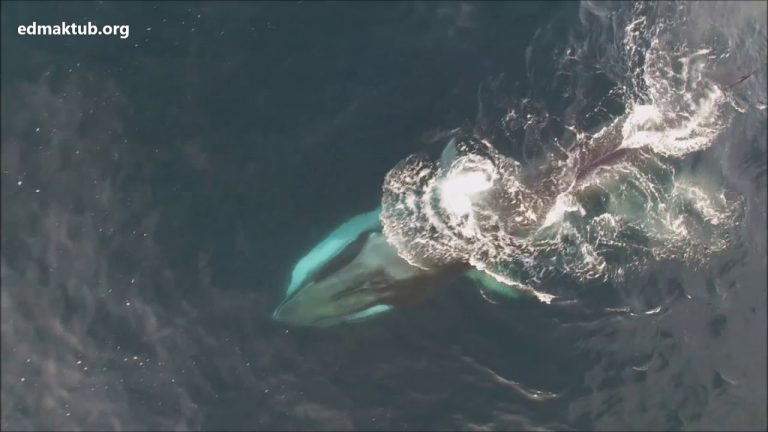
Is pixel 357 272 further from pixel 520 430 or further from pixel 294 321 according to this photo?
pixel 520 430

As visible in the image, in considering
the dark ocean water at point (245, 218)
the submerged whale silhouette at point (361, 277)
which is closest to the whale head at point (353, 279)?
the submerged whale silhouette at point (361, 277)

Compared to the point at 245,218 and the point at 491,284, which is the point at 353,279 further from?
the point at 491,284

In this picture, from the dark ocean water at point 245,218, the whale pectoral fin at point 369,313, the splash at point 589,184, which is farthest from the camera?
the whale pectoral fin at point 369,313

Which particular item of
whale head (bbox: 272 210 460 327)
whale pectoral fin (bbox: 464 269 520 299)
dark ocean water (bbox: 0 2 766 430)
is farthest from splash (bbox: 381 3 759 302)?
dark ocean water (bbox: 0 2 766 430)

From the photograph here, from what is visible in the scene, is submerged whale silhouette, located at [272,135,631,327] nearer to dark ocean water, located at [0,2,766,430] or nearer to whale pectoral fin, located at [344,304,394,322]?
whale pectoral fin, located at [344,304,394,322]

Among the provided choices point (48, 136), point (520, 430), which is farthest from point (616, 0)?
point (48, 136)

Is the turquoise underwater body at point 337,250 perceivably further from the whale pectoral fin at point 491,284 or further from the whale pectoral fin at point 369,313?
the whale pectoral fin at point 491,284

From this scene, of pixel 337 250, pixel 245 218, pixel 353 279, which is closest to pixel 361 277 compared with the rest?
pixel 353 279
